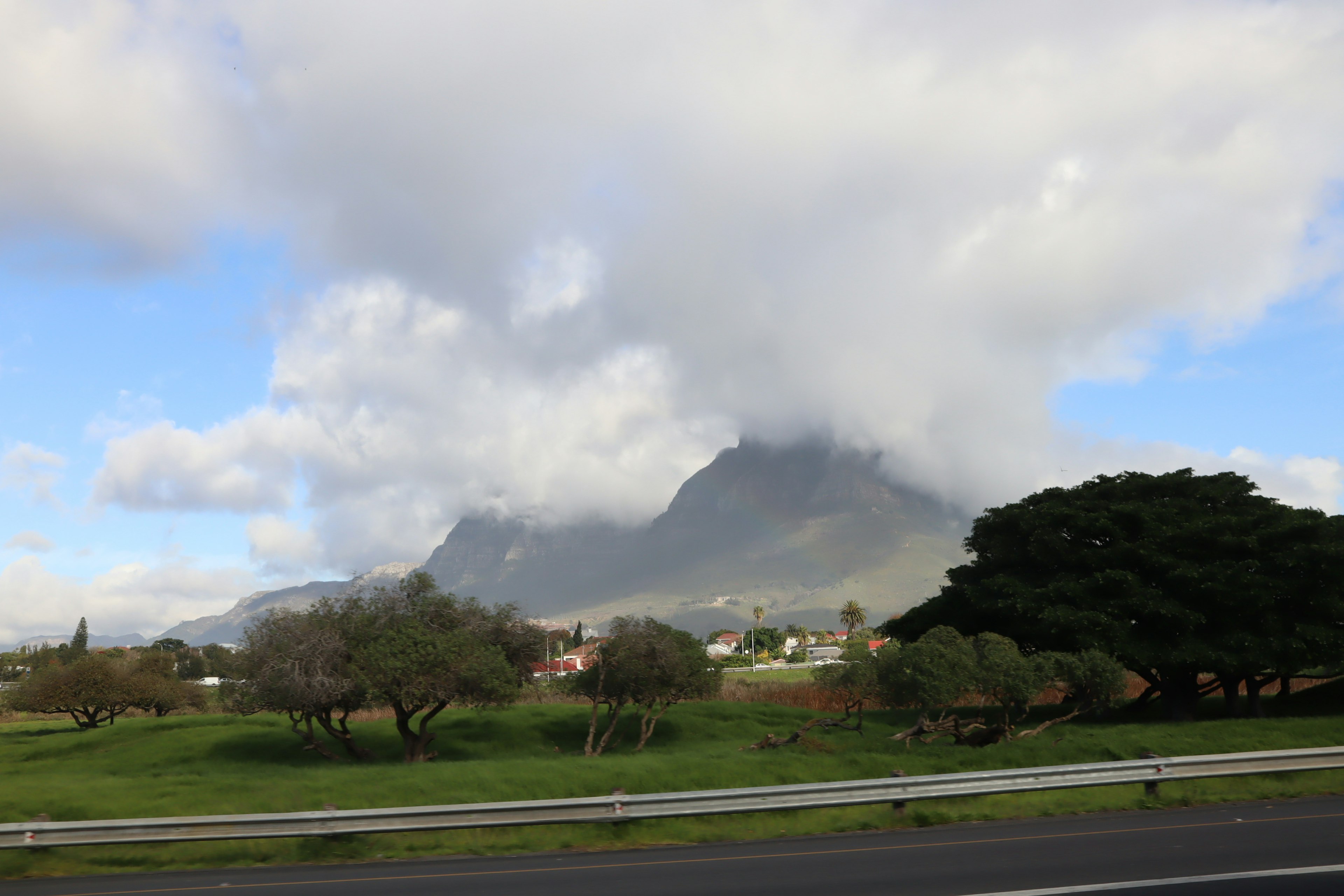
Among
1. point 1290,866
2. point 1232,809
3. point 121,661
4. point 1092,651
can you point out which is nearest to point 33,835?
point 1290,866

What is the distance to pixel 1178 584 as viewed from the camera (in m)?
38.5

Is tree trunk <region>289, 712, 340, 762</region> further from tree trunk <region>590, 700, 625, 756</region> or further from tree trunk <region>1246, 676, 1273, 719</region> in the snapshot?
tree trunk <region>1246, 676, 1273, 719</region>

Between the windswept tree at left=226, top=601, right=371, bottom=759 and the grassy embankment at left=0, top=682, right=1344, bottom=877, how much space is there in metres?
2.03

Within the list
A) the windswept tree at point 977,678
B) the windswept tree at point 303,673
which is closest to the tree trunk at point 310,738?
the windswept tree at point 303,673

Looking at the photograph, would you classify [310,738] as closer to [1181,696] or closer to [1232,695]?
[1181,696]

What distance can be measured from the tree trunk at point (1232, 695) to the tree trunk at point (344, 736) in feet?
124

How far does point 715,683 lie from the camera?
125ft

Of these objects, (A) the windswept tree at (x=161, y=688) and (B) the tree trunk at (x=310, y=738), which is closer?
(B) the tree trunk at (x=310, y=738)

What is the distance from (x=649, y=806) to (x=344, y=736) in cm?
2271

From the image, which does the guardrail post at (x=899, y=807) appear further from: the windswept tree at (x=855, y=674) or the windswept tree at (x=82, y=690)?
the windswept tree at (x=82, y=690)

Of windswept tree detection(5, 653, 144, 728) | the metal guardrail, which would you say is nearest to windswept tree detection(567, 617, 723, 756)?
the metal guardrail

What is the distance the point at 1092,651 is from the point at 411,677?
994 inches

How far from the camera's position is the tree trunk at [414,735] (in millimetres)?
32531

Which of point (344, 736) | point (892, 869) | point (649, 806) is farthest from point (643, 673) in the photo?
point (892, 869)
